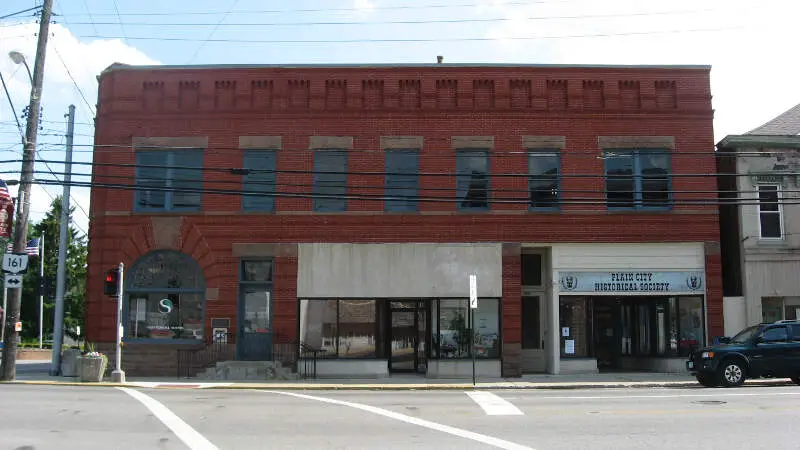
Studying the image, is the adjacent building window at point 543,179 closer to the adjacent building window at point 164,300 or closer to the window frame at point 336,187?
the window frame at point 336,187


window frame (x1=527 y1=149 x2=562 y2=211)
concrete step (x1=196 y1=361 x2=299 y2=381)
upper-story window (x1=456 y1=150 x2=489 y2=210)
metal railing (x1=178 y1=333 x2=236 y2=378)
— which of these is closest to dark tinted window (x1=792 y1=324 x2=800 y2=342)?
window frame (x1=527 y1=149 x2=562 y2=211)

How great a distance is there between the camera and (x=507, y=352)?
22953 millimetres

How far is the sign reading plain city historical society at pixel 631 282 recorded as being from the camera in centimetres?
2345

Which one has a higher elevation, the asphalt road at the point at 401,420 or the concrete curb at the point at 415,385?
the asphalt road at the point at 401,420

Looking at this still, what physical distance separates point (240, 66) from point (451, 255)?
9450 millimetres

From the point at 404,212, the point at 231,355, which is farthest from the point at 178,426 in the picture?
the point at 404,212

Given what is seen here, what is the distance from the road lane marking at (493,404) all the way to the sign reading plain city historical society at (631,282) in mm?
6610

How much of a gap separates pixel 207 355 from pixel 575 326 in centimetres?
1204

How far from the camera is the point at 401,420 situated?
1284 centimetres

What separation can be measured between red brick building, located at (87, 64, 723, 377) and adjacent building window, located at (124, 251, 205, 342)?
0.06 meters

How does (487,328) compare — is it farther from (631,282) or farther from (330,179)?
(330,179)

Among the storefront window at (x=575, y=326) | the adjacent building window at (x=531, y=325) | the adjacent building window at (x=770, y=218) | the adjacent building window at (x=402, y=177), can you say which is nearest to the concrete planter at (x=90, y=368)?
the adjacent building window at (x=402, y=177)

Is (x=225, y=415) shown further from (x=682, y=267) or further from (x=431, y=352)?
(x=682, y=267)

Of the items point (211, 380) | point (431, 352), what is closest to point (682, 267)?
point (431, 352)
